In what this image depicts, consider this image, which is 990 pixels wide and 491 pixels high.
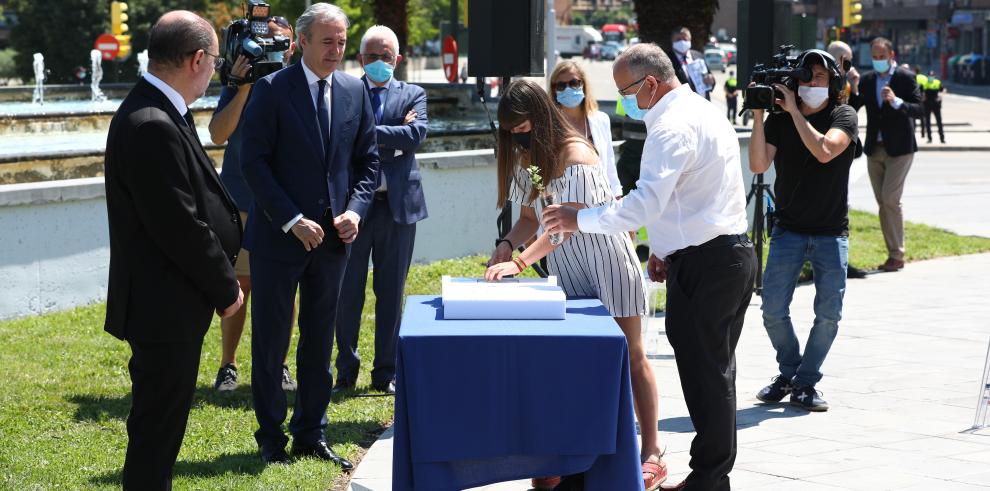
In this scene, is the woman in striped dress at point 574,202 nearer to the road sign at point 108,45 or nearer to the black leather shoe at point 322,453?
the black leather shoe at point 322,453

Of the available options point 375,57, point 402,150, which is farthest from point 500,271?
point 375,57

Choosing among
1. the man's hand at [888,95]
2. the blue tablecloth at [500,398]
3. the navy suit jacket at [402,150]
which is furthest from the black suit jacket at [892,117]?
the blue tablecloth at [500,398]

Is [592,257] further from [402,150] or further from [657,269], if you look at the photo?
[402,150]

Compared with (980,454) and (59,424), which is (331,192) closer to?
(59,424)

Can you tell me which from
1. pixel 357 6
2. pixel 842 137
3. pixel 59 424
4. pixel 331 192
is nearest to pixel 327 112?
pixel 331 192

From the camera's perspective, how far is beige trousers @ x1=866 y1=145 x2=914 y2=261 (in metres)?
12.5

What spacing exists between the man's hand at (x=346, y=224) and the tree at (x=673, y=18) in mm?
13608

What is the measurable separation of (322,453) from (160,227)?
1.99 metres

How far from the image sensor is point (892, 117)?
492 inches

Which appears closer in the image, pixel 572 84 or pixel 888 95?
pixel 572 84

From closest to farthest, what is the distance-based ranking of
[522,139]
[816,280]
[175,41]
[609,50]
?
1. [175,41]
2. [522,139]
3. [816,280]
4. [609,50]

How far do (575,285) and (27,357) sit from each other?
4.28 m

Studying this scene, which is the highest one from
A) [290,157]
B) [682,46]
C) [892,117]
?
[682,46]

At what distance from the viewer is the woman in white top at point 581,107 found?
627 centimetres
